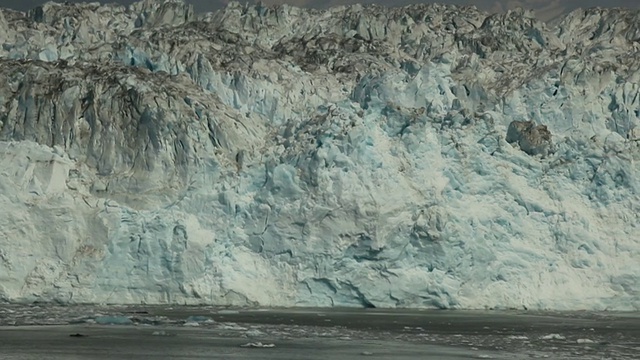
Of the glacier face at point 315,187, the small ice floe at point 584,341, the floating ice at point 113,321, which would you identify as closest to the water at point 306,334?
the floating ice at point 113,321

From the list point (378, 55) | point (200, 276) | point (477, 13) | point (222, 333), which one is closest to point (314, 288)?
point (200, 276)

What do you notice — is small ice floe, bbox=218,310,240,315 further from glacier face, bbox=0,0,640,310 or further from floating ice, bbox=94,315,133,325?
floating ice, bbox=94,315,133,325

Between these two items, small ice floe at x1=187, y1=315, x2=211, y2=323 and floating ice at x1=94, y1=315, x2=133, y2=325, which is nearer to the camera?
floating ice at x1=94, y1=315, x2=133, y2=325

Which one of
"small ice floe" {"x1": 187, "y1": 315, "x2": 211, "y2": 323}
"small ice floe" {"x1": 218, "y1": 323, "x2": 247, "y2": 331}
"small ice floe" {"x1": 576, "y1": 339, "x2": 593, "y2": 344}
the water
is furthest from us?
"small ice floe" {"x1": 187, "y1": 315, "x2": 211, "y2": 323}

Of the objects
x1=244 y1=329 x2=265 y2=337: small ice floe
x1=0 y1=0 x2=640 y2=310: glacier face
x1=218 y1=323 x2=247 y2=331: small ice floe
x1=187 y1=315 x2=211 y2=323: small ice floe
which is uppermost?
x1=0 y1=0 x2=640 y2=310: glacier face

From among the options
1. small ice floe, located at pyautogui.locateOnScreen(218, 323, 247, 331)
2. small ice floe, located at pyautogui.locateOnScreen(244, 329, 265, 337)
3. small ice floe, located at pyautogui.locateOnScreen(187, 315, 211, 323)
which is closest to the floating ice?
small ice floe, located at pyautogui.locateOnScreen(187, 315, 211, 323)

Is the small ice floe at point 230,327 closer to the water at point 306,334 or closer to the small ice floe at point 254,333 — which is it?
the water at point 306,334

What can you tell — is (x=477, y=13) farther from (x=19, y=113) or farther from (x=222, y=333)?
(x=222, y=333)

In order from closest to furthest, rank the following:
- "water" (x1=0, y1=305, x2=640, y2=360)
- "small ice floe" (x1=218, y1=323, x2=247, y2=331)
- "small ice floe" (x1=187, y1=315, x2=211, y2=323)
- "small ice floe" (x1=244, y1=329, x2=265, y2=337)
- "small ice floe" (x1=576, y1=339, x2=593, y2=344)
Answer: "water" (x1=0, y1=305, x2=640, y2=360)
"small ice floe" (x1=576, y1=339, x2=593, y2=344)
"small ice floe" (x1=244, y1=329, x2=265, y2=337)
"small ice floe" (x1=218, y1=323, x2=247, y2=331)
"small ice floe" (x1=187, y1=315, x2=211, y2=323)
